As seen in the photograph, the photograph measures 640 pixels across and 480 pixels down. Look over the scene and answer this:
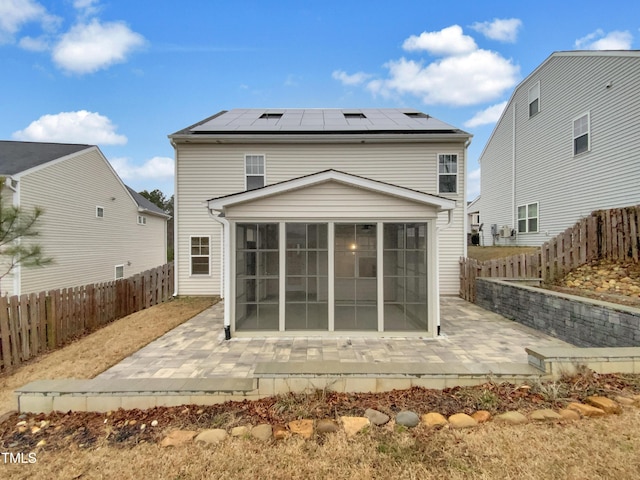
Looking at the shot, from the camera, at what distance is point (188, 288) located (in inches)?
377

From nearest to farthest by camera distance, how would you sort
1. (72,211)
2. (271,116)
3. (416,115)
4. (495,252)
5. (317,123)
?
(317,123) < (72,211) < (271,116) < (495,252) < (416,115)

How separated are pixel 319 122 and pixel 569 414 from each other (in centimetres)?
1061

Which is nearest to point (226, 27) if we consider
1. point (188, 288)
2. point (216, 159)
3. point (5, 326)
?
point (216, 159)

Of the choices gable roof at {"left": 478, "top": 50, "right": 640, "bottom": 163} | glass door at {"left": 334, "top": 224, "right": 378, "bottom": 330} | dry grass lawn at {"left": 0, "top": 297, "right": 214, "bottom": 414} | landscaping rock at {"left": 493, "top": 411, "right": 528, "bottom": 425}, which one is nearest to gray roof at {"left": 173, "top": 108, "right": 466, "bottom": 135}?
gable roof at {"left": 478, "top": 50, "right": 640, "bottom": 163}

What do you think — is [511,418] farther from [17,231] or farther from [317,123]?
[317,123]

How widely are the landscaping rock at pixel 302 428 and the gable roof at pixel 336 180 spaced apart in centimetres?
373

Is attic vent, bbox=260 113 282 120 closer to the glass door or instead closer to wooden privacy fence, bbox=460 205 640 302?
the glass door

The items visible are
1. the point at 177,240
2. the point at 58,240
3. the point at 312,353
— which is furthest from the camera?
the point at 58,240

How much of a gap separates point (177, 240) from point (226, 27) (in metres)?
8.62

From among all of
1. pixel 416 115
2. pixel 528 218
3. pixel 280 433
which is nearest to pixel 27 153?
pixel 280 433

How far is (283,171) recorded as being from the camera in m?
9.70

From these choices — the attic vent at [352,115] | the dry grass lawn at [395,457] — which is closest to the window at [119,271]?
the attic vent at [352,115]

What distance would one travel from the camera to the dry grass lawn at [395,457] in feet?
7.33

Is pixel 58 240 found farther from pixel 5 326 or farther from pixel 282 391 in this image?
pixel 282 391
